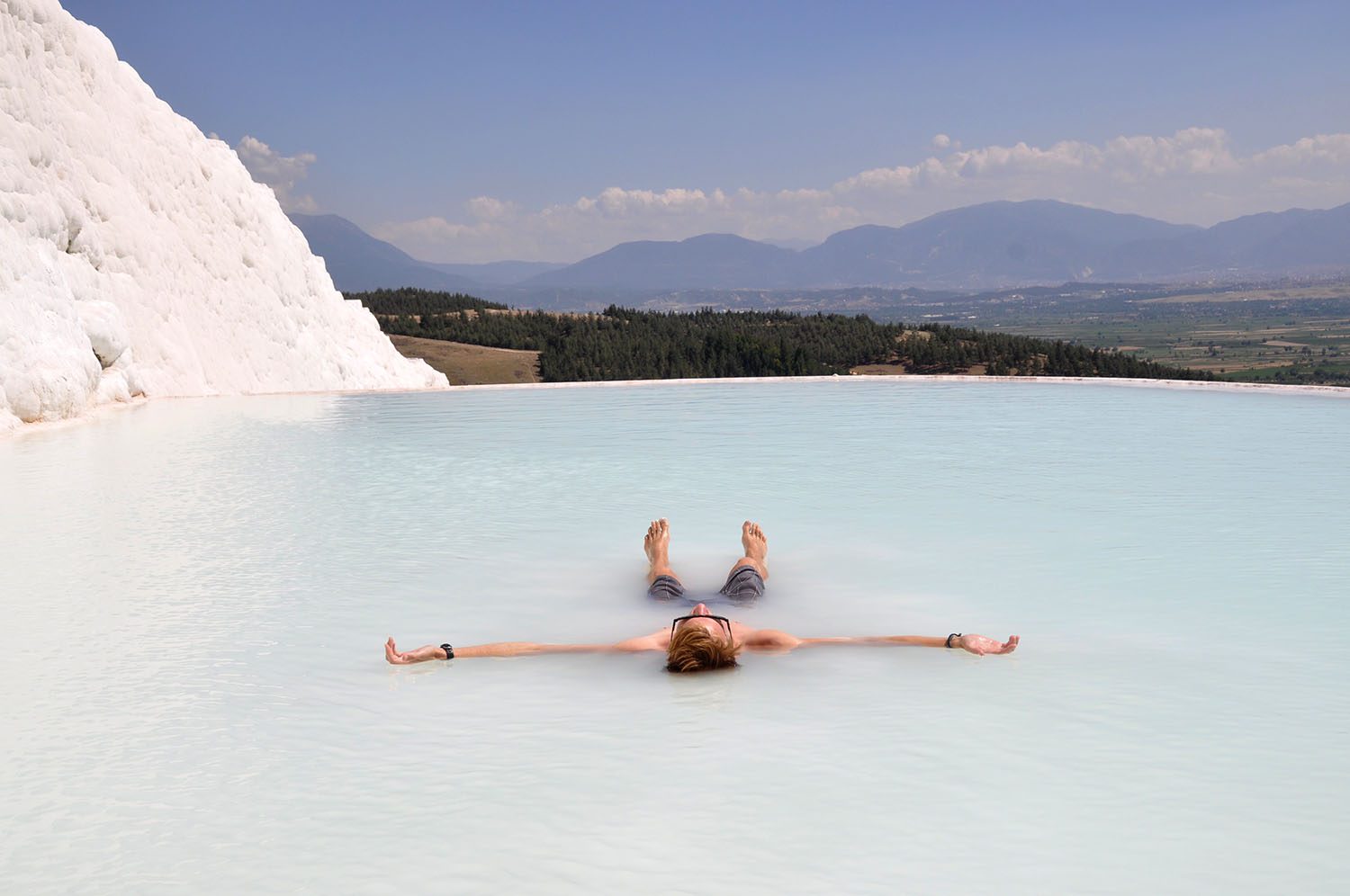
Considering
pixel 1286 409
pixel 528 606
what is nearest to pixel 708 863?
pixel 528 606

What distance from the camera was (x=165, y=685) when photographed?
466cm

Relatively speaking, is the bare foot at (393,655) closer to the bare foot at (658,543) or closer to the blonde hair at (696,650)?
the blonde hair at (696,650)

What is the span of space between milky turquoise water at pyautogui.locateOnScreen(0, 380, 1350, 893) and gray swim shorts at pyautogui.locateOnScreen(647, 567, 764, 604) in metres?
0.14

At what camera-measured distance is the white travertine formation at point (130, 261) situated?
14461 millimetres

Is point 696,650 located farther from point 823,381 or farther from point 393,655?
point 823,381

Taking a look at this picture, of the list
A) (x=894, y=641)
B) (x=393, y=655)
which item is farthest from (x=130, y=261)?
(x=894, y=641)

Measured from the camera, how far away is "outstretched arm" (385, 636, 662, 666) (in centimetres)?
500

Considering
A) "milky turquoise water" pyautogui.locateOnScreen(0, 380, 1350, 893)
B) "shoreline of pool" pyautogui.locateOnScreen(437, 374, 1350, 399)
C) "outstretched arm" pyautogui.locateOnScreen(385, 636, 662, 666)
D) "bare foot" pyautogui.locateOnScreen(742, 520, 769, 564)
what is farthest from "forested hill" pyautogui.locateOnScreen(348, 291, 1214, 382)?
"outstretched arm" pyautogui.locateOnScreen(385, 636, 662, 666)

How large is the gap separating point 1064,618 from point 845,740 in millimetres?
2210

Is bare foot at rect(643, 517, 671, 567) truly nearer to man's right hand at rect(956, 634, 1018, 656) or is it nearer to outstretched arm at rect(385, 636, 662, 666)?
outstretched arm at rect(385, 636, 662, 666)

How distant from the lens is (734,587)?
638 centimetres

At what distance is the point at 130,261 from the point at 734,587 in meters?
15.8

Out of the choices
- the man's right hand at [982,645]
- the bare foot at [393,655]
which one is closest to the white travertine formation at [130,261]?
the bare foot at [393,655]

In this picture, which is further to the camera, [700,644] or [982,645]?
[982,645]
